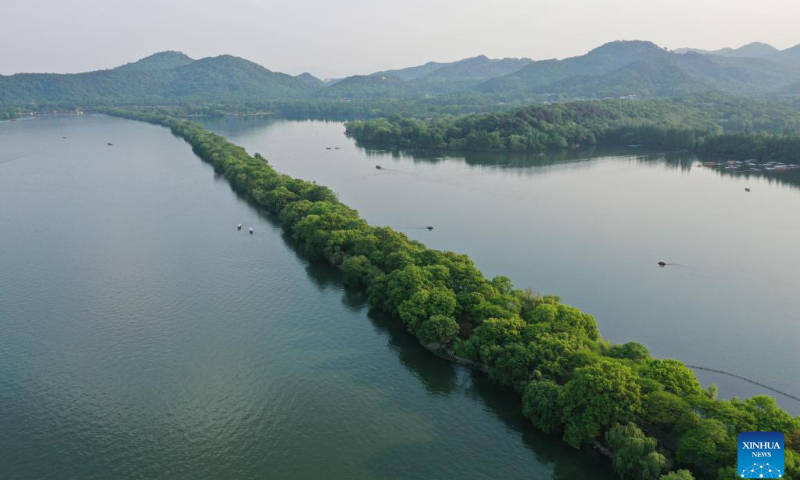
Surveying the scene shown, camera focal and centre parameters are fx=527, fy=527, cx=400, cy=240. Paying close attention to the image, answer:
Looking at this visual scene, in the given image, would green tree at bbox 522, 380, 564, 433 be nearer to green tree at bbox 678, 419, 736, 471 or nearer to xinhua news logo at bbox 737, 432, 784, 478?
green tree at bbox 678, 419, 736, 471

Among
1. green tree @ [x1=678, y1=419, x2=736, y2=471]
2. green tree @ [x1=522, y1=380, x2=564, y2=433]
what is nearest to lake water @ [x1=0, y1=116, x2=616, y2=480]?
green tree @ [x1=522, y1=380, x2=564, y2=433]

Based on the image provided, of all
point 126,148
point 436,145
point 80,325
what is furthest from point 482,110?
point 80,325

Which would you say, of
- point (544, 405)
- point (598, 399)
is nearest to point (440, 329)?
point (544, 405)

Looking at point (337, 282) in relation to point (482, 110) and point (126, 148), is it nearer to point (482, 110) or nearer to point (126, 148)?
point (126, 148)

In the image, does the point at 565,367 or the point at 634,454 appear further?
the point at 565,367

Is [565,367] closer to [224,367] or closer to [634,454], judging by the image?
[634,454]

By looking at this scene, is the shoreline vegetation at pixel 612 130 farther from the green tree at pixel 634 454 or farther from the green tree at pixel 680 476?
the green tree at pixel 680 476

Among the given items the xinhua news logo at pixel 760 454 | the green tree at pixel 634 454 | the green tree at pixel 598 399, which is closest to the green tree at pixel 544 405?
the green tree at pixel 598 399
